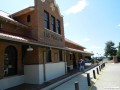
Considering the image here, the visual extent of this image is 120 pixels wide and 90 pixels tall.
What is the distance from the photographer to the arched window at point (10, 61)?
12.1m

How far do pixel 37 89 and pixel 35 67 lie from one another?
9.34 feet

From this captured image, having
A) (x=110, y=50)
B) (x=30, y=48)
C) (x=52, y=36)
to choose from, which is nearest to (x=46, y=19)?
(x=52, y=36)

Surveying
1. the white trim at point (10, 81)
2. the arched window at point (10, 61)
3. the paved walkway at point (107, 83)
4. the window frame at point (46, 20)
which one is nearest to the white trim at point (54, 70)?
the white trim at point (10, 81)

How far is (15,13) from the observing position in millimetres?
15258

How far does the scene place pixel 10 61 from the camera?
12.7m

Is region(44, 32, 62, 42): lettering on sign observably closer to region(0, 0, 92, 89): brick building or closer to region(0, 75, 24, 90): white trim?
region(0, 0, 92, 89): brick building

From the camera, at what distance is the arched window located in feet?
39.8

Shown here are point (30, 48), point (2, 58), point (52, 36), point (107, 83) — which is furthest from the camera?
point (52, 36)

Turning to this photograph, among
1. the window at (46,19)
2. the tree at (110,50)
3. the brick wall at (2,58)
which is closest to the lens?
the brick wall at (2,58)

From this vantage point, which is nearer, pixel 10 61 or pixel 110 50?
pixel 10 61

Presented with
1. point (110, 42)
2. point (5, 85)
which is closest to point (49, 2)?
point (5, 85)

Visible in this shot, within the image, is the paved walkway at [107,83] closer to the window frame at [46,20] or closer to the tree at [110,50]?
the window frame at [46,20]

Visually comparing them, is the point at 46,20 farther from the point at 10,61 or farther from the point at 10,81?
the point at 10,81

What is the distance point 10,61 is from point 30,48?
1.95 m
